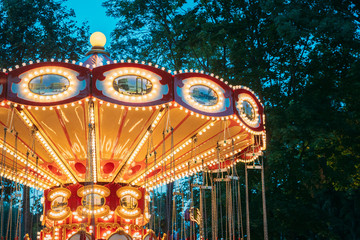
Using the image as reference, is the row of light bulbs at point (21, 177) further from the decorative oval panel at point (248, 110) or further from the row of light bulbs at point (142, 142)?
the decorative oval panel at point (248, 110)

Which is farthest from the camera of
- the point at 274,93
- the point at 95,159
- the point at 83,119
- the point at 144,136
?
the point at 274,93

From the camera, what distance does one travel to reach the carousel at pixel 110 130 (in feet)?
26.7

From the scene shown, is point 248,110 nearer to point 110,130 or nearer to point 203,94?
point 203,94

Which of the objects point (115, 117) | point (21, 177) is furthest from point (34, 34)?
point (115, 117)

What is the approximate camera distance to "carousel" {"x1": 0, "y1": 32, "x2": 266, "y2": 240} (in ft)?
26.7

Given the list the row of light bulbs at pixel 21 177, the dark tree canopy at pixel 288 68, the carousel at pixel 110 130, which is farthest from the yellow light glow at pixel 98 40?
the dark tree canopy at pixel 288 68

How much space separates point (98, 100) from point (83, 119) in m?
1.41

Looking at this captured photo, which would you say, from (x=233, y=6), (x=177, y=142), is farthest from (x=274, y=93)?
(x=177, y=142)

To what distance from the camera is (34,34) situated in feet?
68.3

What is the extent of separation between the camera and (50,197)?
37.3ft

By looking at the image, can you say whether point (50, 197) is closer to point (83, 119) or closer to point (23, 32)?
point (83, 119)

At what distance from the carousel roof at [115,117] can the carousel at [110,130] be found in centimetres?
2

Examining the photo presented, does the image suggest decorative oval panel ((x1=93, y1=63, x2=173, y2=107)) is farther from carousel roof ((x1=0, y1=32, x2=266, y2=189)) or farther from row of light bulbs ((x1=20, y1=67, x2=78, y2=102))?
row of light bulbs ((x1=20, y1=67, x2=78, y2=102))

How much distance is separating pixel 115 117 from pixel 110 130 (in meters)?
0.74
